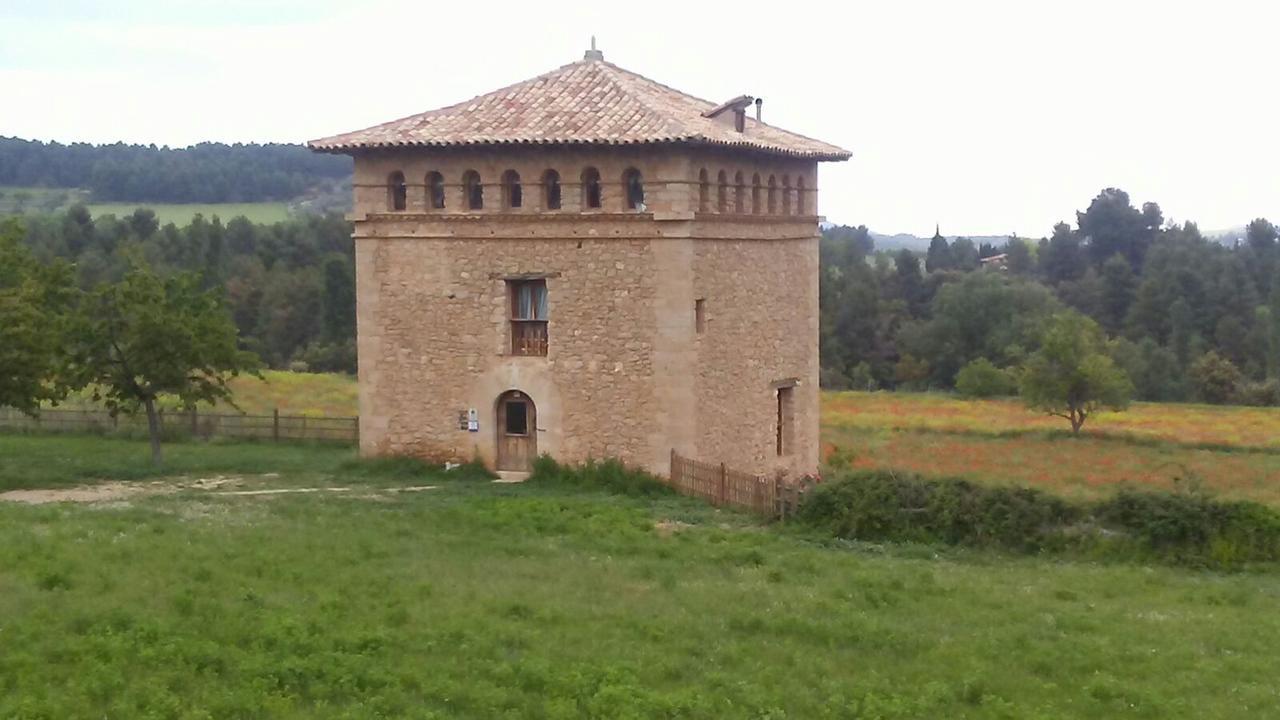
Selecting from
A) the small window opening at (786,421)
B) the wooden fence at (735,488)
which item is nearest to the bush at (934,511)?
the wooden fence at (735,488)

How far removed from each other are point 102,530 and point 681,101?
14.5 metres

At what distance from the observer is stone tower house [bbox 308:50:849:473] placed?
25578 millimetres

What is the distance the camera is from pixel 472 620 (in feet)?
47.4

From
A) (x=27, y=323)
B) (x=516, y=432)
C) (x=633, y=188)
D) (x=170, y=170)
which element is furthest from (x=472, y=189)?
(x=170, y=170)

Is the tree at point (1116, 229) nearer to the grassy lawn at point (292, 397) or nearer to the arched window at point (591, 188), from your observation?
the grassy lawn at point (292, 397)

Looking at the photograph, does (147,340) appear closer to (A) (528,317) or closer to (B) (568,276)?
(A) (528,317)

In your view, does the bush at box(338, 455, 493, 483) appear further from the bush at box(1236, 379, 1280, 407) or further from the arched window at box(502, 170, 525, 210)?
the bush at box(1236, 379, 1280, 407)

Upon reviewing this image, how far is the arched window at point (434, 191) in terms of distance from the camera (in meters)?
27.1

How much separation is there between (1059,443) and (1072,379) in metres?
4.23

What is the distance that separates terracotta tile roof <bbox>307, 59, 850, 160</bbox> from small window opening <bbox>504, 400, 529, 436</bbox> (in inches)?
189

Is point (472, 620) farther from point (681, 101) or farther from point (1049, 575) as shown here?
point (681, 101)

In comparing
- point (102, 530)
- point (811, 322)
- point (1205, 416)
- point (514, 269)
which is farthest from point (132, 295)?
point (1205, 416)

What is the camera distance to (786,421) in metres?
30.0

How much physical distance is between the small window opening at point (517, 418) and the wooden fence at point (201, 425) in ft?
26.0
